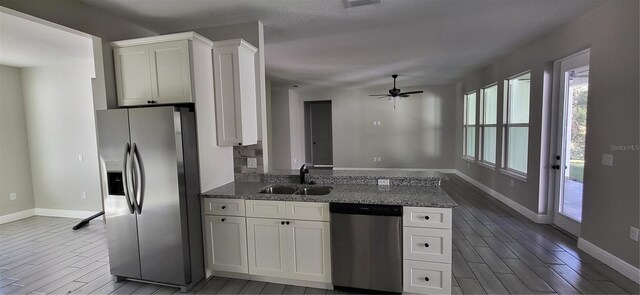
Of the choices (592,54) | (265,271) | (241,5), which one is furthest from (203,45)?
(592,54)

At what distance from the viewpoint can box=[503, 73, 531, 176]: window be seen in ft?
14.2

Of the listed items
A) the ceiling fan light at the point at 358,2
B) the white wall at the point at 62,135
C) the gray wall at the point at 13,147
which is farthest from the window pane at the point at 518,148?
the gray wall at the point at 13,147

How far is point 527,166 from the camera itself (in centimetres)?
419

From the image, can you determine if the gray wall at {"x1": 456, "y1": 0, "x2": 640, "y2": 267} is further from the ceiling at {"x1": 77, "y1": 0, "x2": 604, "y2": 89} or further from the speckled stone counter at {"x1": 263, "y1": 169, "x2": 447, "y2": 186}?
the speckled stone counter at {"x1": 263, "y1": 169, "x2": 447, "y2": 186}

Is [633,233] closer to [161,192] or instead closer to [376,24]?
[376,24]

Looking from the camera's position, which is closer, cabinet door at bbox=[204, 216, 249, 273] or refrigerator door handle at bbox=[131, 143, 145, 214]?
refrigerator door handle at bbox=[131, 143, 145, 214]

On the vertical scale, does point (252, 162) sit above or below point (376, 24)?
below

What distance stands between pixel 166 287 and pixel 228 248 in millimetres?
651

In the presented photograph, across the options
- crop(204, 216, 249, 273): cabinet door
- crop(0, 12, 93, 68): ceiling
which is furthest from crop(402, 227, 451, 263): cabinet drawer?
crop(0, 12, 93, 68): ceiling

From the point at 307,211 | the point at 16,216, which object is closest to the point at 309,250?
the point at 307,211

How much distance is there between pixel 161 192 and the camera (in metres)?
2.38

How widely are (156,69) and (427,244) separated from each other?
2.81 meters

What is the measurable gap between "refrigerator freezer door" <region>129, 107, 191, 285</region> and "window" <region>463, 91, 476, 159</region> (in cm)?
634

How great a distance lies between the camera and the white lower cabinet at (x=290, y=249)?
7.77 feet
